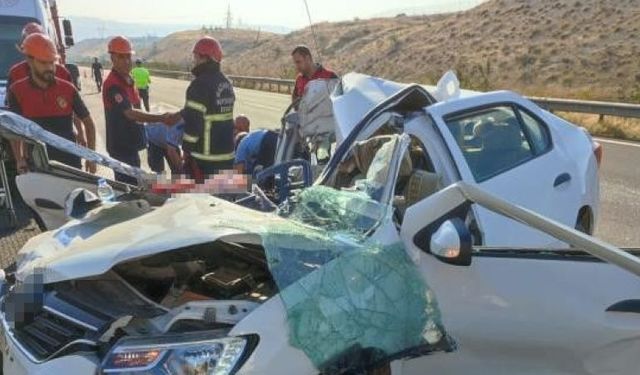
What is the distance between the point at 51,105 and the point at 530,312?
522 centimetres

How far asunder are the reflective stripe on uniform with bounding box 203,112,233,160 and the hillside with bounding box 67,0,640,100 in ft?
56.3

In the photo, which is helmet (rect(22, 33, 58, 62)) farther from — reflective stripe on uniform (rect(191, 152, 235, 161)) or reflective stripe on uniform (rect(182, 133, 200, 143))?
reflective stripe on uniform (rect(191, 152, 235, 161))

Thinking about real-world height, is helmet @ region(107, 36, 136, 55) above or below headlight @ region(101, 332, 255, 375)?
above

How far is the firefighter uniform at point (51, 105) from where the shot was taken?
6477 mm

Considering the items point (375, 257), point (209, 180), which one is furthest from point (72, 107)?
point (375, 257)

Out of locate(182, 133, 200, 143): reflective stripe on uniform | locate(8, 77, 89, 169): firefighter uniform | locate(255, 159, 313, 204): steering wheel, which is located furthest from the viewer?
locate(8, 77, 89, 169): firefighter uniform

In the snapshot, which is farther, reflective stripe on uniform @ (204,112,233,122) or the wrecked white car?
reflective stripe on uniform @ (204,112,233,122)

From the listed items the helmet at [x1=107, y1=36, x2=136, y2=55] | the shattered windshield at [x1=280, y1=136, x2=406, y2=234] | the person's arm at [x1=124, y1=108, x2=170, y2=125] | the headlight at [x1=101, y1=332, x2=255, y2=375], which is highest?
the helmet at [x1=107, y1=36, x2=136, y2=55]

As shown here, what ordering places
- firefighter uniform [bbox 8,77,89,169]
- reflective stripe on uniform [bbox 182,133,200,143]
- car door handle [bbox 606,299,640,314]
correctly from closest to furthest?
car door handle [bbox 606,299,640,314] → reflective stripe on uniform [bbox 182,133,200,143] → firefighter uniform [bbox 8,77,89,169]

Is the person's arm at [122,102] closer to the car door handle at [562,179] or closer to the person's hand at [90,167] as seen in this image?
the person's hand at [90,167]

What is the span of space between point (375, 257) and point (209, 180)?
159cm

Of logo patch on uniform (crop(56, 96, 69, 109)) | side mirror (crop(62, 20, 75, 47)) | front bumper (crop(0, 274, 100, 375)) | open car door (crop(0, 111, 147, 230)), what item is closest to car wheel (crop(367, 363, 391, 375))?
front bumper (crop(0, 274, 100, 375))

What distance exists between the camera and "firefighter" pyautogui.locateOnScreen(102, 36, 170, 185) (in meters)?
6.25

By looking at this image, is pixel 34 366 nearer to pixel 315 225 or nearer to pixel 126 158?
pixel 315 225
